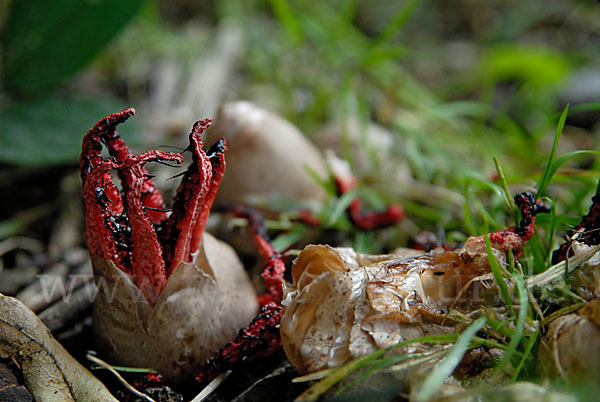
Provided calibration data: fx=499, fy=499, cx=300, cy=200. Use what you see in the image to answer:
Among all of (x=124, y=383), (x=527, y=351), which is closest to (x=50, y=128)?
(x=124, y=383)

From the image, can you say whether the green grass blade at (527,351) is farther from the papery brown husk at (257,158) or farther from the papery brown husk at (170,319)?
the papery brown husk at (257,158)

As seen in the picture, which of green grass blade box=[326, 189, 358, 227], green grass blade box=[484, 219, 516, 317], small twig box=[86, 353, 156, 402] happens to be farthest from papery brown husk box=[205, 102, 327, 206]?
green grass blade box=[484, 219, 516, 317]

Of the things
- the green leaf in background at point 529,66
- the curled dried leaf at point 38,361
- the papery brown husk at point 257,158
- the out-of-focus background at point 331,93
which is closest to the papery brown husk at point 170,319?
the curled dried leaf at point 38,361

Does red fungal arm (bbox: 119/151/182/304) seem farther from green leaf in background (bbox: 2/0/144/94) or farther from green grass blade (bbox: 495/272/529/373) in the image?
green leaf in background (bbox: 2/0/144/94)

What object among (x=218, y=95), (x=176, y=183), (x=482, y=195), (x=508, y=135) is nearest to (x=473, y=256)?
(x=482, y=195)

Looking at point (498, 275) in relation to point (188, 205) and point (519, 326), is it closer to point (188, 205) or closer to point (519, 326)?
point (519, 326)
